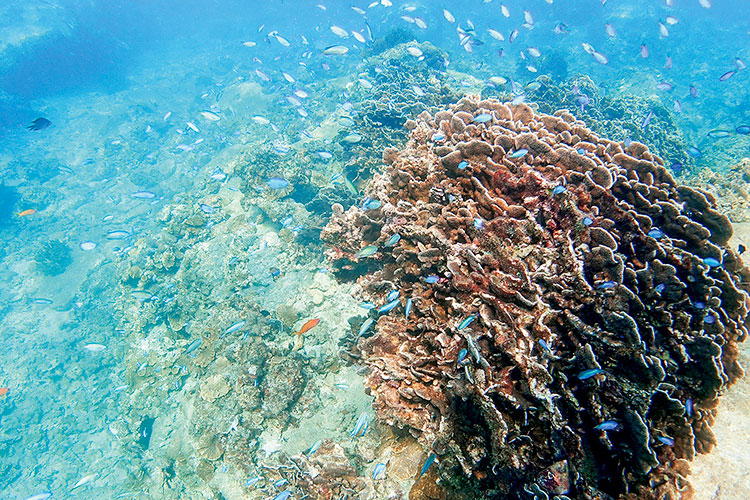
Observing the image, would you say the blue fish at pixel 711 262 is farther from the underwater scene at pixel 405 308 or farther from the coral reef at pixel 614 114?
the coral reef at pixel 614 114

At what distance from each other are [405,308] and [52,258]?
77.5ft

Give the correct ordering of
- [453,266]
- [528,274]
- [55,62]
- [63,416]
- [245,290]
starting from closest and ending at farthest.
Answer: [528,274] < [453,266] < [245,290] < [63,416] < [55,62]

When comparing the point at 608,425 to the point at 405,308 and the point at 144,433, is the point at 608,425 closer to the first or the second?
the point at 405,308

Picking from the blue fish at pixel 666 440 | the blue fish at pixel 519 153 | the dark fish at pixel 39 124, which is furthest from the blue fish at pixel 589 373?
the dark fish at pixel 39 124

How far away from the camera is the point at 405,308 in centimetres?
427

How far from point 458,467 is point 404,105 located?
35.1 feet

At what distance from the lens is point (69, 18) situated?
119 ft

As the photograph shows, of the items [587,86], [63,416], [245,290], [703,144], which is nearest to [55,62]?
[63,416]

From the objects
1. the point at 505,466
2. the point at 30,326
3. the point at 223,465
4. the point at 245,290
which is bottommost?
the point at 30,326

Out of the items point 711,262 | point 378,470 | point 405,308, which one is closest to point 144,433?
point 378,470

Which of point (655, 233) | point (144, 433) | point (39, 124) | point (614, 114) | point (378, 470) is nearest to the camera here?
point (655, 233)

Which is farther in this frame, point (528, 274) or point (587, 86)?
point (587, 86)

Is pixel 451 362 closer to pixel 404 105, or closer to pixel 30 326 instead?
pixel 404 105

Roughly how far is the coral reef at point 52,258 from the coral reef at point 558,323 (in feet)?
75.5
